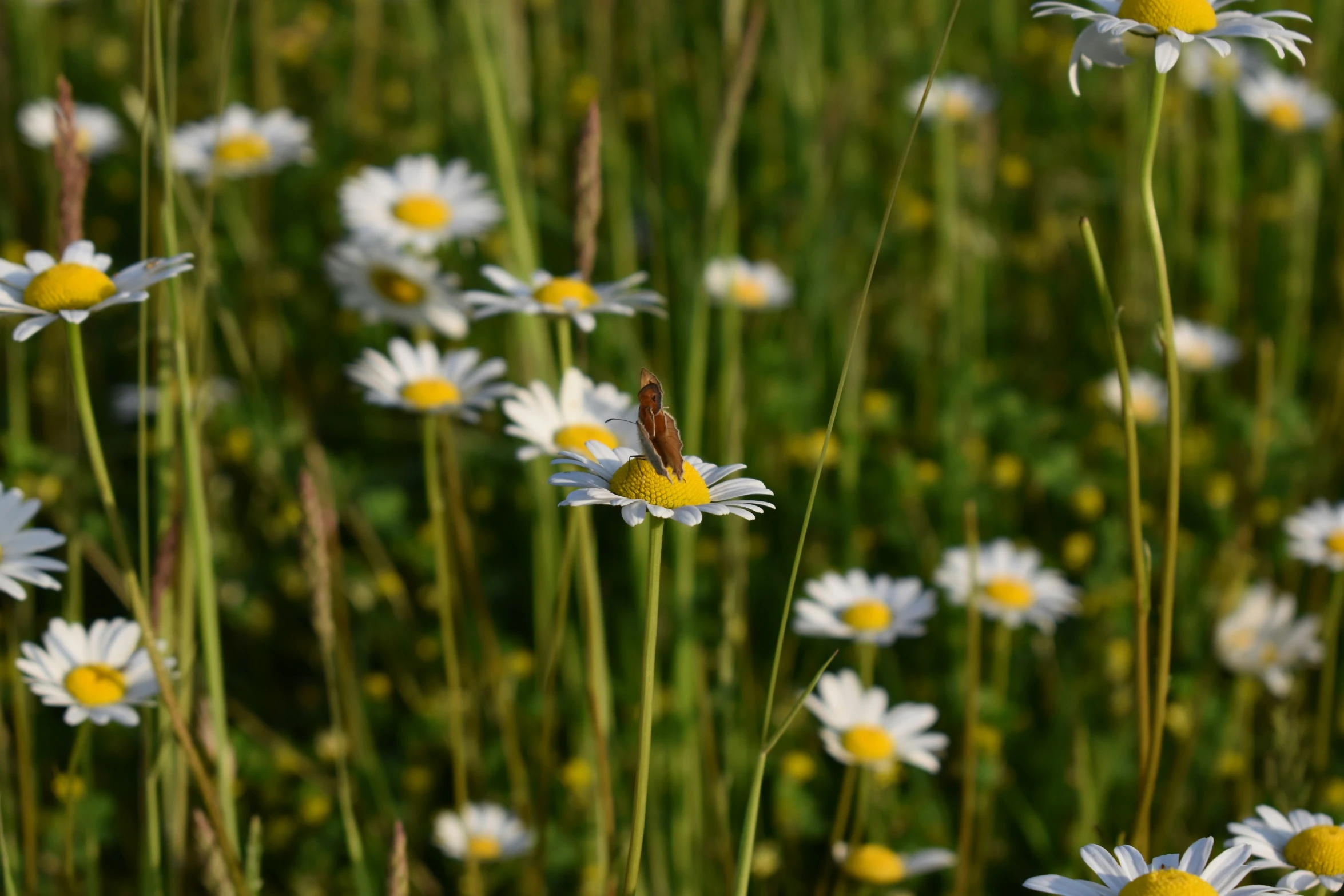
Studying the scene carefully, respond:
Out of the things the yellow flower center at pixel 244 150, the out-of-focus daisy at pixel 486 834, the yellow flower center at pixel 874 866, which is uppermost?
the yellow flower center at pixel 244 150

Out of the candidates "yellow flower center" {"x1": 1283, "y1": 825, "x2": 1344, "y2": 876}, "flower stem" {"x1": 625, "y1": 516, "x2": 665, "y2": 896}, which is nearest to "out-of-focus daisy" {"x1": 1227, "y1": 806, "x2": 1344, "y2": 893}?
"yellow flower center" {"x1": 1283, "y1": 825, "x2": 1344, "y2": 876}

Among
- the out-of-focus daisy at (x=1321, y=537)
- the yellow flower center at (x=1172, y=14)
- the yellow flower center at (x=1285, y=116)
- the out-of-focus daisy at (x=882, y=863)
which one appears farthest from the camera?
the yellow flower center at (x=1285, y=116)

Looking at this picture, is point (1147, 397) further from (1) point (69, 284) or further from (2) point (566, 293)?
(1) point (69, 284)

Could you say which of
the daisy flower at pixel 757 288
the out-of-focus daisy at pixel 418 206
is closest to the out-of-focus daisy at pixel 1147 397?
the daisy flower at pixel 757 288

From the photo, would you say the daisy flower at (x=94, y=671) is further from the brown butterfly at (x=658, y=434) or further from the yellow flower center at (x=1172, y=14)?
the yellow flower center at (x=1172, y=14)

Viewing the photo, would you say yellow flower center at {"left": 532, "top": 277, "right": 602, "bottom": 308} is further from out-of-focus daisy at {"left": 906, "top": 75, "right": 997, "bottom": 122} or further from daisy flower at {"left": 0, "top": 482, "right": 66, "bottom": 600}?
out-of-focus daisy at {"left": 906, "top": 75, "right": 997, "bottom": 122}

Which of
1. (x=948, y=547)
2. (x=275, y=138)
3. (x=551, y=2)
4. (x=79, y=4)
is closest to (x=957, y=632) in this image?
(x=948, y=547)
